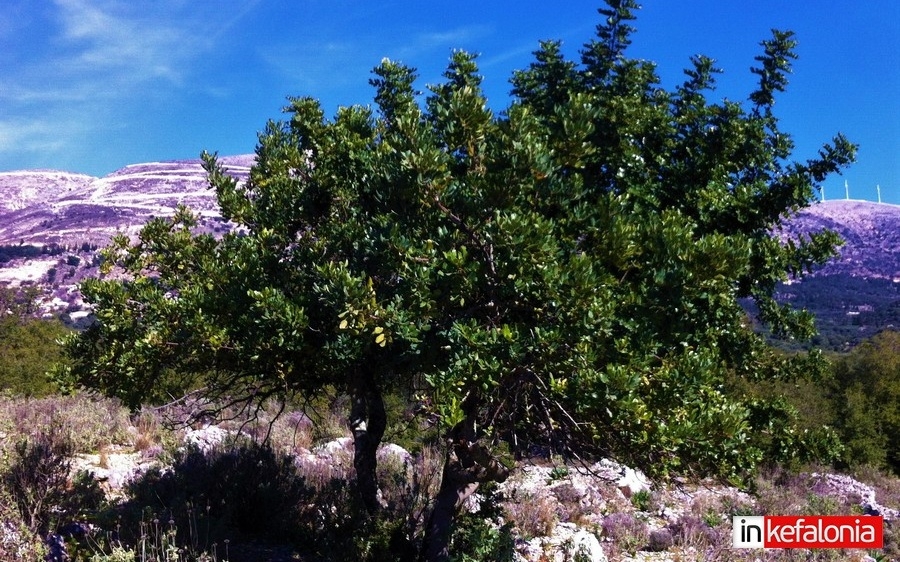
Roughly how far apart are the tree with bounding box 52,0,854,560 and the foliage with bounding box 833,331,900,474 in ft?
46.7

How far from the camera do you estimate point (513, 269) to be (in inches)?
172

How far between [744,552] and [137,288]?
8.56 m

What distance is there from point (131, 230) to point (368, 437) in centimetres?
9413

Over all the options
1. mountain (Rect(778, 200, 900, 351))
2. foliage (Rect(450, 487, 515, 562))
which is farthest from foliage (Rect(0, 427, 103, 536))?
mountain (Rect(778, 200, 900, 351))

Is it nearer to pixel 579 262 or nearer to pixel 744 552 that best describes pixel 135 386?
pixel 579 262

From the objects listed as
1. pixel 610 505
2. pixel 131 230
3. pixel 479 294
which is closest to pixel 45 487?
pixel 479 294

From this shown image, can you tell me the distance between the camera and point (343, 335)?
4.75 metres

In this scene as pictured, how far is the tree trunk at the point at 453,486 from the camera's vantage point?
6.19 m

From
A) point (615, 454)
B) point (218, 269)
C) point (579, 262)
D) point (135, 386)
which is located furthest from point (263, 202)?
point (615, 454)

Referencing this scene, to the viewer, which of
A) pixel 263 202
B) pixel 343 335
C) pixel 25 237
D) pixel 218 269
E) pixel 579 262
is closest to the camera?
pixel 579 262

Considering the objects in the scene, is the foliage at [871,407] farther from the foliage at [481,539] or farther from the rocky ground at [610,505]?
the foliage at [481,539]

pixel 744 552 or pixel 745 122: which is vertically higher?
pixel 745 122

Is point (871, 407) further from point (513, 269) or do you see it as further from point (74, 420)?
point (74, 420)

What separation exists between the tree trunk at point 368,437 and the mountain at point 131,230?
9798 centimetres
